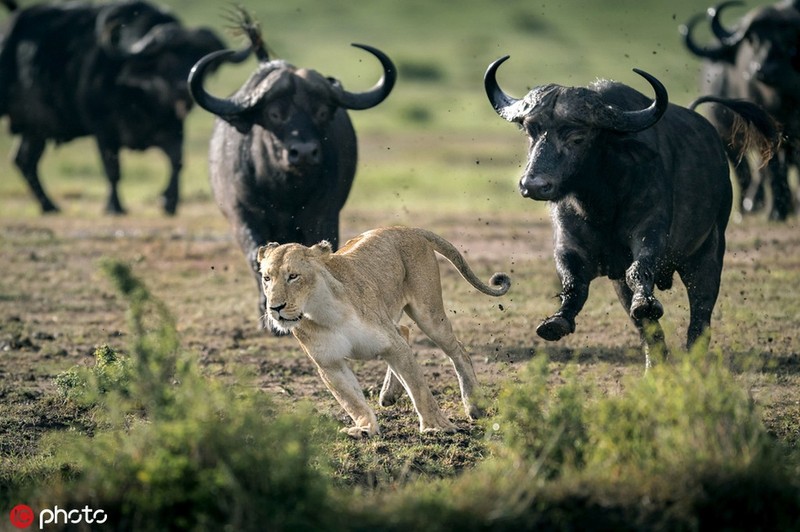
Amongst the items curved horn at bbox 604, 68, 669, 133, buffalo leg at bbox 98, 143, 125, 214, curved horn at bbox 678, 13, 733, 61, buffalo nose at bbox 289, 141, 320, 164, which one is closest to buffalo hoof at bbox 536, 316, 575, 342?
curved horn at bbox 604, 68, 669, 133

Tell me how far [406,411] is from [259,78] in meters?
3.67

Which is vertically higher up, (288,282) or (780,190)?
(288,282)

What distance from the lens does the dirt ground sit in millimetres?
9430

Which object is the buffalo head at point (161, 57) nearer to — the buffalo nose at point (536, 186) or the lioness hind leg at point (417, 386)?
the buffalo nose at point (536, 186)

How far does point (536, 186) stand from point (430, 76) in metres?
37.0

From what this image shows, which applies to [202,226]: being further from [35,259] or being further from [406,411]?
[406,411]

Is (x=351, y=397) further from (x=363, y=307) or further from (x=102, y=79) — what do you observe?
(x=102, y=79)

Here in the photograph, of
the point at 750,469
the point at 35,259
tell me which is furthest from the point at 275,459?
the point at 35,259

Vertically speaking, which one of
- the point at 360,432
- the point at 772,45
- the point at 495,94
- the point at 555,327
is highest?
→ the point at 495,94

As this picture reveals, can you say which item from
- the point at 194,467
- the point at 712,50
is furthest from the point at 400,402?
the point at 712,50

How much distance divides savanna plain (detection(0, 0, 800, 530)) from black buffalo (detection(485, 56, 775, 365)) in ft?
1.41

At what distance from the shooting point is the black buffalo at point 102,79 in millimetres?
17953

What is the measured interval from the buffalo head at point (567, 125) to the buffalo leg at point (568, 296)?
467 millimetres

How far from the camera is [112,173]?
1848 centimetres
